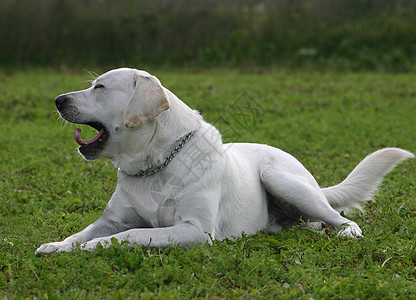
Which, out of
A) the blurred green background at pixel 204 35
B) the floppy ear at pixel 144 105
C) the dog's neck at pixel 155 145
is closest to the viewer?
the floppy ear at pixel 144 105

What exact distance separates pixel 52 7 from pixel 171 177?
13623 millimetres

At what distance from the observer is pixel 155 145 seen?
4.23 m

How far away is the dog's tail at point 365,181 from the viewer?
505 cm

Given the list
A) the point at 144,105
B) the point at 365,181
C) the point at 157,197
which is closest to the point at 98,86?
the point at 144,105

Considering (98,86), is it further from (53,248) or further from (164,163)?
(53,248)

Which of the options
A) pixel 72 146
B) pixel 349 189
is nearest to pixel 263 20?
pixel 72 146

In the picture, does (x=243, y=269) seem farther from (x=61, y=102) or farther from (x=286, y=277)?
(x=61, y=102)

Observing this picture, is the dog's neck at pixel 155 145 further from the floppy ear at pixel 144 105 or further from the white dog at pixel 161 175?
the floppy ear at pixel 144 105

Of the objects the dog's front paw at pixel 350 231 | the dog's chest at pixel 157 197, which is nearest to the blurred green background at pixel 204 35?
the dog's front paw at pixel 350 231

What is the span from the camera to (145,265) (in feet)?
11.4

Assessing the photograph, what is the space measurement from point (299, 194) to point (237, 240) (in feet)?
2.76

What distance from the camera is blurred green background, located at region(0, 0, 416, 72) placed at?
50.4 ft

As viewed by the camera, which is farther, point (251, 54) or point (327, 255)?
point (251, 54)

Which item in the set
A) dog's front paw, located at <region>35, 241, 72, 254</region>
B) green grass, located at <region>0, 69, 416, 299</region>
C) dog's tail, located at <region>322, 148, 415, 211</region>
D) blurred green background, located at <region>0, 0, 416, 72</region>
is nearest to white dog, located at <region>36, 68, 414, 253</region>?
dog's front paw, located at <region>35, 241, 72, 254</region>
